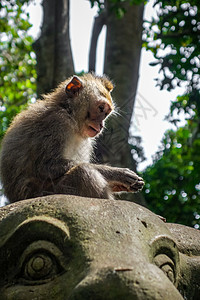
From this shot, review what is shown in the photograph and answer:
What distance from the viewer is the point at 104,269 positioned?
92.7 inches

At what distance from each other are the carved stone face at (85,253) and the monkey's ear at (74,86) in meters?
3.05

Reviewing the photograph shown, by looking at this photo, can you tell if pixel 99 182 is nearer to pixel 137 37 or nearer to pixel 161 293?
pixel 161 293

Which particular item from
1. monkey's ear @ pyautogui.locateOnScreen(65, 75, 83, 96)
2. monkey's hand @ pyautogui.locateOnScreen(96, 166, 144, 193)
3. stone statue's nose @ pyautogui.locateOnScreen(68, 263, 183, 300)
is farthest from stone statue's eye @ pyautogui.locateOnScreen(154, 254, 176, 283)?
monkey's ear @ pyautogui.locateOnScreen(65, 75, 83, 96)

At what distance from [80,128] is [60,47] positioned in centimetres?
307

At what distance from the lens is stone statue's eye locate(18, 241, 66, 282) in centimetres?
268

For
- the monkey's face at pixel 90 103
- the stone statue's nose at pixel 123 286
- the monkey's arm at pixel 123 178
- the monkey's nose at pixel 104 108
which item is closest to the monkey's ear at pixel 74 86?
the monkey's face at pixel 90 103

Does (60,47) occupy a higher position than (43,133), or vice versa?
(60,47)

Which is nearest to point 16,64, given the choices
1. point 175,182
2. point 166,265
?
point 175,182

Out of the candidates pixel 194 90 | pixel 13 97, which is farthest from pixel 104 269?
pixel 13 97

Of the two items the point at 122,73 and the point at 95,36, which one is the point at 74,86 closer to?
the point at 122,73

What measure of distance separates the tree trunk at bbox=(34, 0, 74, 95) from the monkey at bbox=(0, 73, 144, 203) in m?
2.33

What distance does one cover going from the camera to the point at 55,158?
4.96 m

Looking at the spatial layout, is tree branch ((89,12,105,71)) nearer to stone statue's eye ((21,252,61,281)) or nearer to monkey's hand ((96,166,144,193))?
monkey's hand ((96,166,144,193))

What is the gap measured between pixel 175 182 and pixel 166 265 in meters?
9.21
